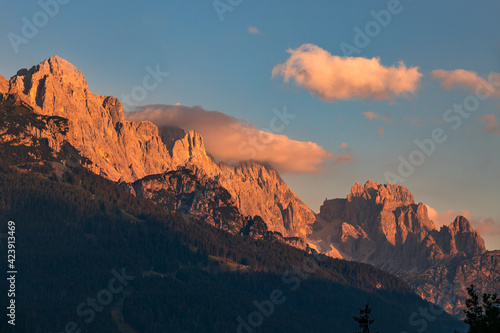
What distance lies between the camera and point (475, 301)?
11662 centimetres

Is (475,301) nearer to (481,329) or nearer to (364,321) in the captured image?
(481,329)

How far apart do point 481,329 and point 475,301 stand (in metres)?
5.82

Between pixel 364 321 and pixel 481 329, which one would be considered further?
pixel 481 329

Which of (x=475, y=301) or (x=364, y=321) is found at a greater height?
A: (x=475, y=301)

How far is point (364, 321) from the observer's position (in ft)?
340

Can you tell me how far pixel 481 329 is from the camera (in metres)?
112

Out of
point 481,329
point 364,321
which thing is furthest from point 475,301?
point 364,321

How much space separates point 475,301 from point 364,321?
71.9 feet

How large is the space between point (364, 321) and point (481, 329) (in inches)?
752

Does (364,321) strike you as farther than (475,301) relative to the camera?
No
